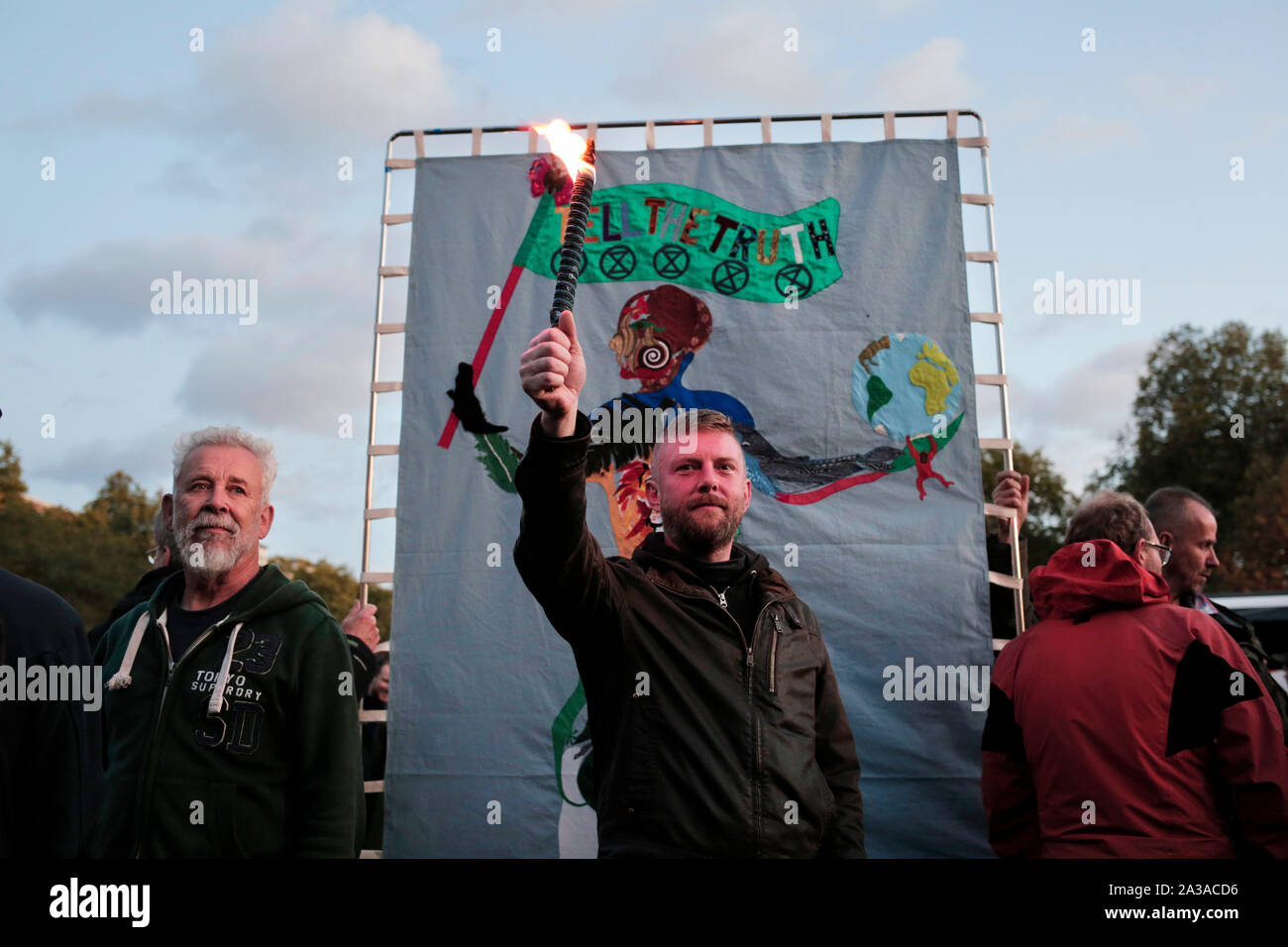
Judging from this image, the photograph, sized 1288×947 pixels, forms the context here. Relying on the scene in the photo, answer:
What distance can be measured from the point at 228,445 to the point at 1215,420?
107ft

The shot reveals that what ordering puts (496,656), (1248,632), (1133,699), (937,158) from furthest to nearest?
(937,158)
(496,656)
(1248,632)
(1133,699)

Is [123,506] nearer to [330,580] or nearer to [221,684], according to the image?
[330,580]

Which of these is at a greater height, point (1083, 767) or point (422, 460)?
point (422, 460)

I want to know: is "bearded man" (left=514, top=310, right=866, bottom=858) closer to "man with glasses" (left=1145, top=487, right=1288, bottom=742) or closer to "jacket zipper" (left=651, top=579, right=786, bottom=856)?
"jacket zipper" (left=651, top=579, right=786, bottom=856)

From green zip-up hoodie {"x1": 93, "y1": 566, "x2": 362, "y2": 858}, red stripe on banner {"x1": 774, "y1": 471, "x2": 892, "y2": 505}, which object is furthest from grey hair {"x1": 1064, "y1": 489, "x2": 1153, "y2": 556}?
green zip-up hoodie {"x1": 93, "y1": 566, "x2": 362, "y2": 858}

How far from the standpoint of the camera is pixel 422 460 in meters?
6.13

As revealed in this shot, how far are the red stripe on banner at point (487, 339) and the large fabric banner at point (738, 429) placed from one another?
13mm

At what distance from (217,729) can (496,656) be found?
289cm

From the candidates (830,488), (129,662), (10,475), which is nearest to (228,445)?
(129,662)

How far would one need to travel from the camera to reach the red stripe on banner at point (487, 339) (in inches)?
242

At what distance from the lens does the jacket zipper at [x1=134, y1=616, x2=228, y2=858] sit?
2852 mm
